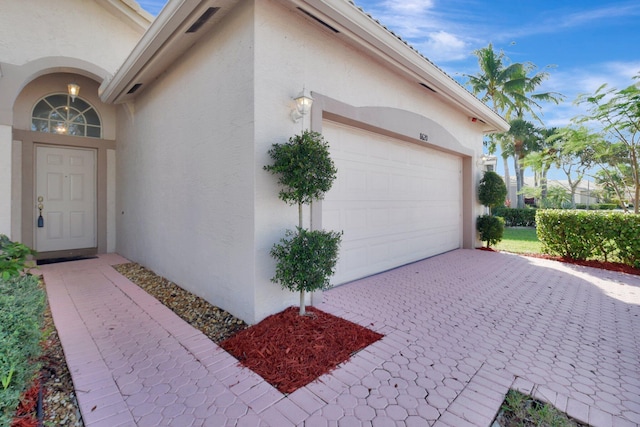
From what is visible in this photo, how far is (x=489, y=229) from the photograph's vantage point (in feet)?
30.0

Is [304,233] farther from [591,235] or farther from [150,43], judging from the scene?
[591,235]

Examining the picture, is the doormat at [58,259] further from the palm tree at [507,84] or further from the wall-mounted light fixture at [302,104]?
the palm tree at [507,84]

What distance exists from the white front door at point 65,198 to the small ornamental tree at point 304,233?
7269 millimetres

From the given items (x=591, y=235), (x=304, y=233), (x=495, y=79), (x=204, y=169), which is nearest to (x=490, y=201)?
(x=591, y=235)

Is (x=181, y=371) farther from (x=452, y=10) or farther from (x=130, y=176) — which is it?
(x=452, y=10)

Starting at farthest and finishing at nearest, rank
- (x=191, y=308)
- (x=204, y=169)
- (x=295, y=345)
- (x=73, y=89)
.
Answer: (x=73, y=89) → (x=204, y=169) → (x=191, y=308) → (x=295, y=345)

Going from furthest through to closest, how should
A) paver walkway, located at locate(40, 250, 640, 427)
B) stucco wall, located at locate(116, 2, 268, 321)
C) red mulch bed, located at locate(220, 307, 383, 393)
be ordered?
stucco wall, located at locate(116, 2, 268, 321)
red mulch bed, located at locate(220, 307, 383, 393)
paver walkway, located at locate(40, 250, 640, 427)

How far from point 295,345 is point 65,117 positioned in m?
8.87

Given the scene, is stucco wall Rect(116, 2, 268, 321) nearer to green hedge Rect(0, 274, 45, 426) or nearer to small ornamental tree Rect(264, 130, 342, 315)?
small ornamental tree Rect(264, 130, 342, 315)

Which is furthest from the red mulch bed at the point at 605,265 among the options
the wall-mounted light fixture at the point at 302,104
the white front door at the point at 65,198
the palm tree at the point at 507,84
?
the palm tree at the point at 507,84

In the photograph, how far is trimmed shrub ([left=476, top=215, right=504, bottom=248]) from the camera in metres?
9.12

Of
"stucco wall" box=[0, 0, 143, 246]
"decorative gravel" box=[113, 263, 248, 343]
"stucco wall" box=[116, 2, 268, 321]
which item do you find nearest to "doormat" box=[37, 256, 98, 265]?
"stucco wall" box=[0, 0, 143, 246]

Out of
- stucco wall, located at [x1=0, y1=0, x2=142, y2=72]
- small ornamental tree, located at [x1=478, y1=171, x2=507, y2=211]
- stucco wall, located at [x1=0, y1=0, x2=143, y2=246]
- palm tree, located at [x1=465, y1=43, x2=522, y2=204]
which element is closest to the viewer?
stucco wall, located at [x1=0, y1=0, x2=143, y2=246]

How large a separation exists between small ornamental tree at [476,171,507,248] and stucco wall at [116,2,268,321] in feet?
26.8
